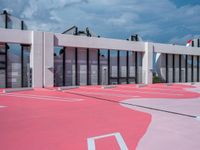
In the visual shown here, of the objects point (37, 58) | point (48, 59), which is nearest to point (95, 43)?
point (48, 59)

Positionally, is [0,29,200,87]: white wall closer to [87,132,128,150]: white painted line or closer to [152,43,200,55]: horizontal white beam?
[152,43,200,55]: horizontal white beam

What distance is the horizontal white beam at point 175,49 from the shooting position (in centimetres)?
2776

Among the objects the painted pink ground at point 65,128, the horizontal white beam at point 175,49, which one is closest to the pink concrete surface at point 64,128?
the painted pink ground at point 65,128

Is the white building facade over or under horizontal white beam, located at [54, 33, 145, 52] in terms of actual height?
under

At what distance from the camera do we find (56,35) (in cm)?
2112

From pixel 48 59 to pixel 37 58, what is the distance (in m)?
0.96

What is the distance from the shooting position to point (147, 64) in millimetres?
26531

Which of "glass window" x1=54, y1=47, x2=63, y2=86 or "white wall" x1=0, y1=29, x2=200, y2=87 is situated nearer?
"white wall" x1=0, y1=29, x2=200, y2=87

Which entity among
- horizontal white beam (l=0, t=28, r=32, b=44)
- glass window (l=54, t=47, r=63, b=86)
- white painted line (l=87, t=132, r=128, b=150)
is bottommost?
white painted line (l=87, t=132, r=128, b=150)

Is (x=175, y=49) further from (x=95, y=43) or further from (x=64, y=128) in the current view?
(x=64, y=128)

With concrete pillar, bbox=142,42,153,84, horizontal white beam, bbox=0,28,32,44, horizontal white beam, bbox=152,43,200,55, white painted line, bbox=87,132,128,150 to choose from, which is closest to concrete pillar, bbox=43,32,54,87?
horizontal white beam, bbox=0,28,32,44

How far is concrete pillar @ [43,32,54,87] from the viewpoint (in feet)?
66.7

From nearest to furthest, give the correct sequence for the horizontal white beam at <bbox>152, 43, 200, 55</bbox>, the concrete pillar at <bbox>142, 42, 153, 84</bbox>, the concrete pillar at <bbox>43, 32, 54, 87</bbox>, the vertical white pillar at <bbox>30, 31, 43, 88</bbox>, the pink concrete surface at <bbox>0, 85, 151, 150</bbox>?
the pink concrete surface at <bbox>0, 85, 151, 150</bbox> → the vertical white pillar at <bbox>30, 31, 43, 88</bbox> → the concrete pillar at <bbox>43, 32, 54, 87</bbox> → the concrete pillar at <bbox>142, 42, 153, 84</bbox> → the horizontal white beam at <bbox>152, 43, 200, 55</bbox>

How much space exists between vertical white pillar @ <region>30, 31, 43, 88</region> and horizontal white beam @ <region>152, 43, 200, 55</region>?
13.5 m
